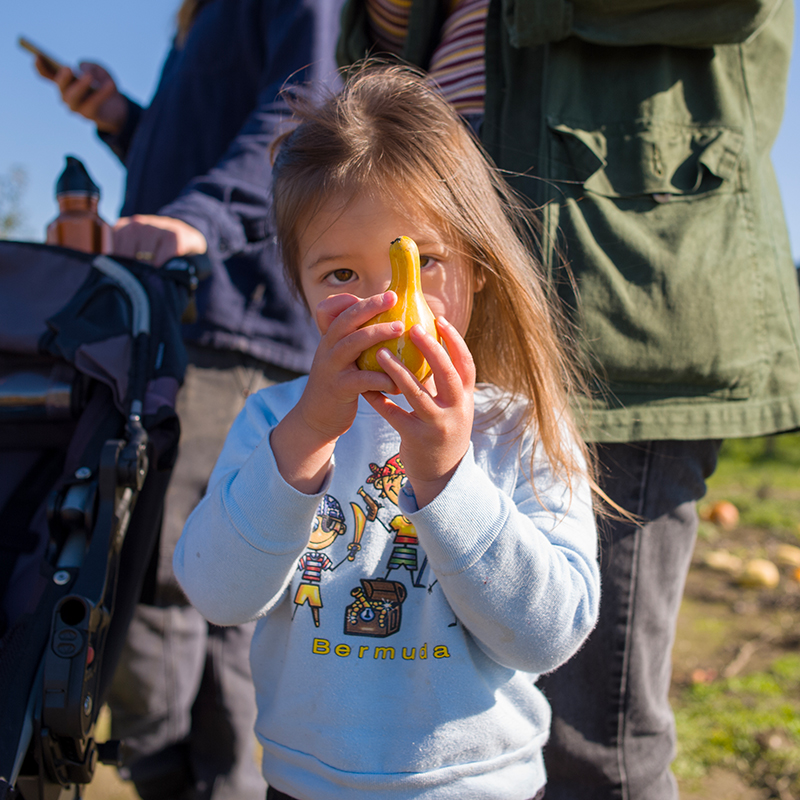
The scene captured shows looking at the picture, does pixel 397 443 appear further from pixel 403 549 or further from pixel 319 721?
pixel 319 721

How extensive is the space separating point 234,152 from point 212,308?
42 cm

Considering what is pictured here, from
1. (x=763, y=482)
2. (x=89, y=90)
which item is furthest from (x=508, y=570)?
(x=763, y=482)

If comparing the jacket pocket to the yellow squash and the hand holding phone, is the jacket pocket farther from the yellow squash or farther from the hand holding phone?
the hand holding phone

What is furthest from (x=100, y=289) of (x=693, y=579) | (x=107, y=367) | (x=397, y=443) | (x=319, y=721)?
(x=693, y=579)

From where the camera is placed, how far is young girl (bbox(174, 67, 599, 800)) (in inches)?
36.8

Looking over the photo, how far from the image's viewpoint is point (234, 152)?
189 centimetres

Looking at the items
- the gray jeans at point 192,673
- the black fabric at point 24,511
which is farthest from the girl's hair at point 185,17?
the black fabric at point 24,511

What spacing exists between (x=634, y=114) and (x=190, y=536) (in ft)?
3.42

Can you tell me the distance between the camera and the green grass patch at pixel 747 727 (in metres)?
2.21

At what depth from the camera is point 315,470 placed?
3.19 ft

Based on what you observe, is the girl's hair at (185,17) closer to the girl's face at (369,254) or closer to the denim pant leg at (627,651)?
the girl's face at (369,254)

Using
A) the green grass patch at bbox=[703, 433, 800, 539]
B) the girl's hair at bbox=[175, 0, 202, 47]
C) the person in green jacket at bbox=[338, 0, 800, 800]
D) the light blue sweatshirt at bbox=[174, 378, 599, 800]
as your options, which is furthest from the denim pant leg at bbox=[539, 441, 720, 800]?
the green grass patch at bbox=[703, 433, 800, 539]

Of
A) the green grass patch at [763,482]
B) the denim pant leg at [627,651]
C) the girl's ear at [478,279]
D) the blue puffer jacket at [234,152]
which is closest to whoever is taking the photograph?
the girl's ear at [478,279]

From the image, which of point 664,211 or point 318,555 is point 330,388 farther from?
point 664,211
